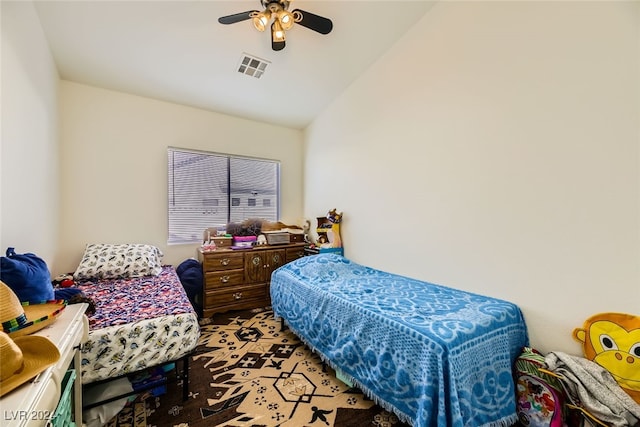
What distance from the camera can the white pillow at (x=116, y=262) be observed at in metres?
2.42

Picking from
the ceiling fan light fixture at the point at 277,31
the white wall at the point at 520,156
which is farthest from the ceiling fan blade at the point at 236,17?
the white wall at the point at 520,156

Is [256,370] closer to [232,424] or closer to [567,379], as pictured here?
[232,424]

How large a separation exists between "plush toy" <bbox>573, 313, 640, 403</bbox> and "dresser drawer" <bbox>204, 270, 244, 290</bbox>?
305 cm

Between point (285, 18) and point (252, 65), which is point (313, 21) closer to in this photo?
point (285, 18)

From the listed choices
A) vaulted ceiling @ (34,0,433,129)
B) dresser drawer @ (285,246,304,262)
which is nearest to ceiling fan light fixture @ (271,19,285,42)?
vaulted ceiling @ (34,0,433,129)

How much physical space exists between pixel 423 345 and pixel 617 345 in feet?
2.97

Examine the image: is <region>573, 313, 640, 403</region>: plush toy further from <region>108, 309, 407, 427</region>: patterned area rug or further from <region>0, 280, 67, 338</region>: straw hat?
<region>0, 280, 67, 338</region>: straw hat

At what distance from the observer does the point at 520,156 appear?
1.57m

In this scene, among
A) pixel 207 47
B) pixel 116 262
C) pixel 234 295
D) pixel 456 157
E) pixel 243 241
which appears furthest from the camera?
pixel 243 241

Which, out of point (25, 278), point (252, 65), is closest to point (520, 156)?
point (252, 65)

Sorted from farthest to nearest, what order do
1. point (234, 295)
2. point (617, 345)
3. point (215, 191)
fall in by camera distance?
point (215, 191) < point (234, 295) < point (617, 345)

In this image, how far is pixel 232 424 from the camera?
57.4 inches

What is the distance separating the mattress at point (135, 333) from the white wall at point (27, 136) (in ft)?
2.33

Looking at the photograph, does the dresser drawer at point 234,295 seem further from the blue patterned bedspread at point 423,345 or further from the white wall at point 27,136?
the white wall at point 27,136
